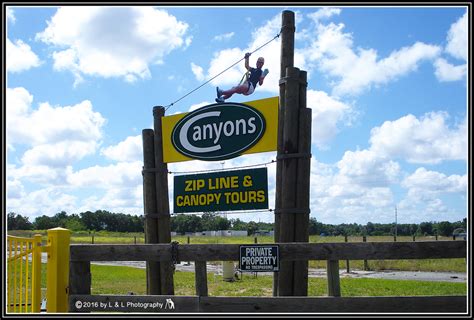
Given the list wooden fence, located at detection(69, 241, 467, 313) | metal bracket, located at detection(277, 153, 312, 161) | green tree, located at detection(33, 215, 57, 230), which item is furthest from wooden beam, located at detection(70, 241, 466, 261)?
green tree, located at detection(33, 215, 57, 230)

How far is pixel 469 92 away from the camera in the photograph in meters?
6.38

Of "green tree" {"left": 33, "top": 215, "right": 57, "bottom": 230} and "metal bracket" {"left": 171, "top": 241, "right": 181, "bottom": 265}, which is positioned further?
"green tree" {"left": 33, "top": 215, "right": 57, "bottom": 230}

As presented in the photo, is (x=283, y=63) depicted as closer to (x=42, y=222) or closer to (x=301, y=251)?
(x=301, y=251)

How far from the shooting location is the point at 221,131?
8531 millimetres

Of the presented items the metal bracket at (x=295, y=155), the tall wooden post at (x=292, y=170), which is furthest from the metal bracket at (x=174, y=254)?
the metal bracket at (x=295, y=155)

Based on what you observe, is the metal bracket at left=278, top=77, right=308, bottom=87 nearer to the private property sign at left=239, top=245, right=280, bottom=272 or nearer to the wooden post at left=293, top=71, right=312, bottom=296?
the wooden post at left=293, top=71, right=312, bottom=296

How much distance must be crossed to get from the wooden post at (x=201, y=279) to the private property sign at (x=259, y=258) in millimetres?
582

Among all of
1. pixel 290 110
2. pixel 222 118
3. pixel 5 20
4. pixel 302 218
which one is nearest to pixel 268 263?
pixel 302 218

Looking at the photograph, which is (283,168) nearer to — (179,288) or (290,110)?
(290,110)

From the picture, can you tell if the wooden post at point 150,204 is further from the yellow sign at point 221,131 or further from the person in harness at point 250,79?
the person in harness at point 250,79

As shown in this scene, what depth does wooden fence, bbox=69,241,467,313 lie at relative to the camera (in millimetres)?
6027

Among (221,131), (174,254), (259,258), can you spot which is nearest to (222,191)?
(221,131)

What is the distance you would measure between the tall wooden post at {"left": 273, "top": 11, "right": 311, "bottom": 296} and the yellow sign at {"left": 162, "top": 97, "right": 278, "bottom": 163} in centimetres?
29

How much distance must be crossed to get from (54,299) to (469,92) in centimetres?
577
